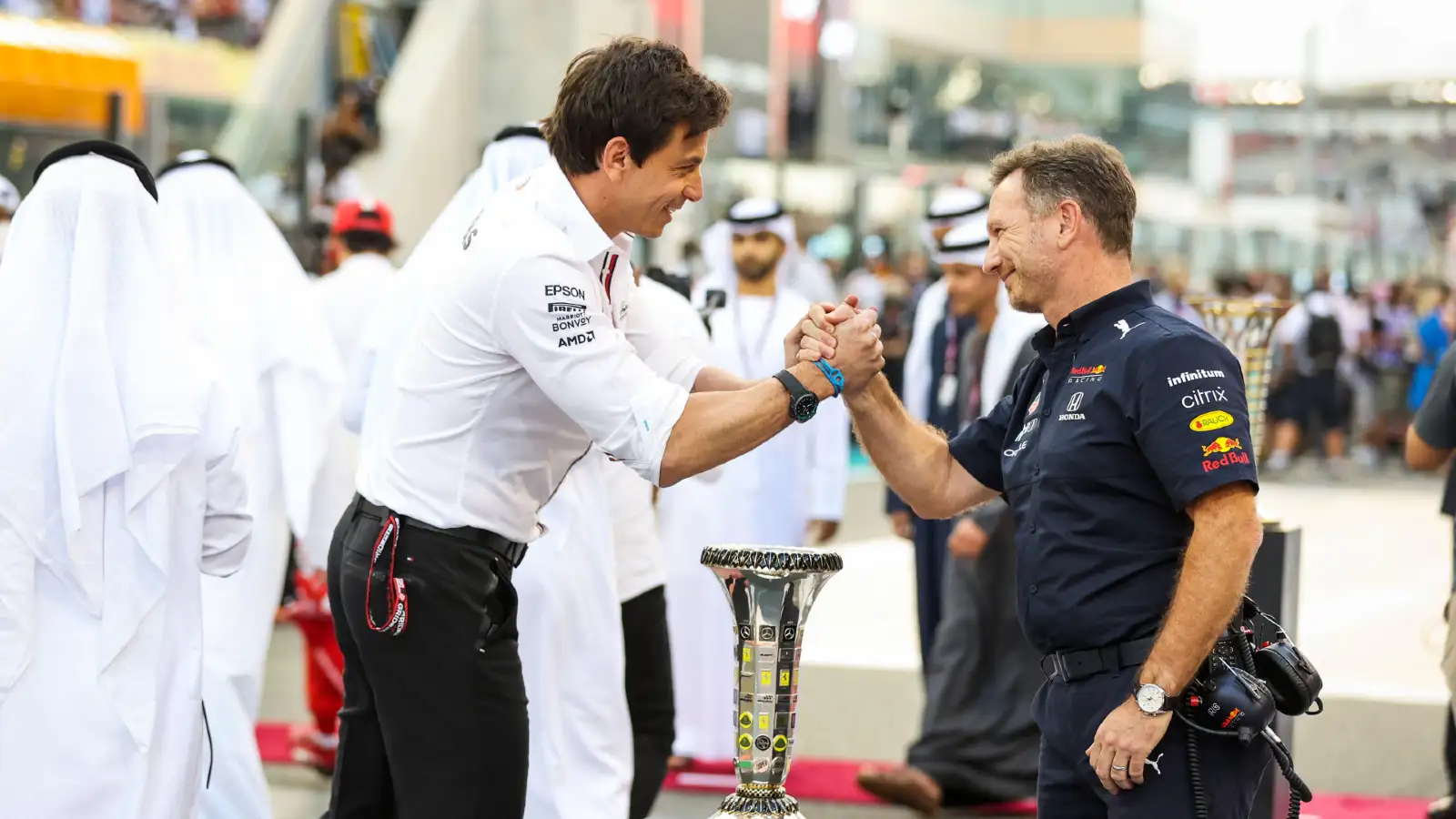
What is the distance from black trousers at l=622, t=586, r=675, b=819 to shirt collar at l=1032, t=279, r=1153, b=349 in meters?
1.99

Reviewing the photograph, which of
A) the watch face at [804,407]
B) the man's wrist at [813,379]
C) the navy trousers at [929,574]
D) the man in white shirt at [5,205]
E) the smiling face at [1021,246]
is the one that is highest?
the smiling face at [1021,246]

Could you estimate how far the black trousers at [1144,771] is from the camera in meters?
2.77

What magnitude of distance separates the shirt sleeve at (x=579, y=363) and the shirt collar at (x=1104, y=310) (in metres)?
0.66

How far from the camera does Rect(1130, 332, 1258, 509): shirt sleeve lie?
2.70 meters

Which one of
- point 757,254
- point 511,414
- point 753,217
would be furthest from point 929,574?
point 511,414

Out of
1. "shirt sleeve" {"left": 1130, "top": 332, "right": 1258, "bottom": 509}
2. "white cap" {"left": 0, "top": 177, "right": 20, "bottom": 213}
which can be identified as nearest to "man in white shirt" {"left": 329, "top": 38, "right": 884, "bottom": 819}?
"shirt sleeve" {"left": 1130, "top": 332, "right": 1258, "bottom": 509}

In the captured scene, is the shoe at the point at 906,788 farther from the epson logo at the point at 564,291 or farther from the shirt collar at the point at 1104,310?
the epson logo at the point at 564,291

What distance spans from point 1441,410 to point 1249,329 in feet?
2.47

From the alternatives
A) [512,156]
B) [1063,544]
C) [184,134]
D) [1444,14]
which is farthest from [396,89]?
[1444,14]

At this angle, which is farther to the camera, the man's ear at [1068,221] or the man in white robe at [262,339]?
the man in white robe at [262,339]

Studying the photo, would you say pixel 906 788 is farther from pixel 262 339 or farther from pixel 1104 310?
pixel 1104 310

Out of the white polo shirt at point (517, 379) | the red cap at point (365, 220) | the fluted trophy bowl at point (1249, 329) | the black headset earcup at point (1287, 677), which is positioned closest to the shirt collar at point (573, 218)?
the white polo shirt at point (517, 379)

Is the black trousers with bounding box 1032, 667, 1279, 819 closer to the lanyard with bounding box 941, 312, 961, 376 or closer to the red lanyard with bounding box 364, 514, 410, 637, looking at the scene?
the red lanyard with bounding box 364, 514, 410, 637

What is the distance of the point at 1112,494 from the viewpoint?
2.83m
